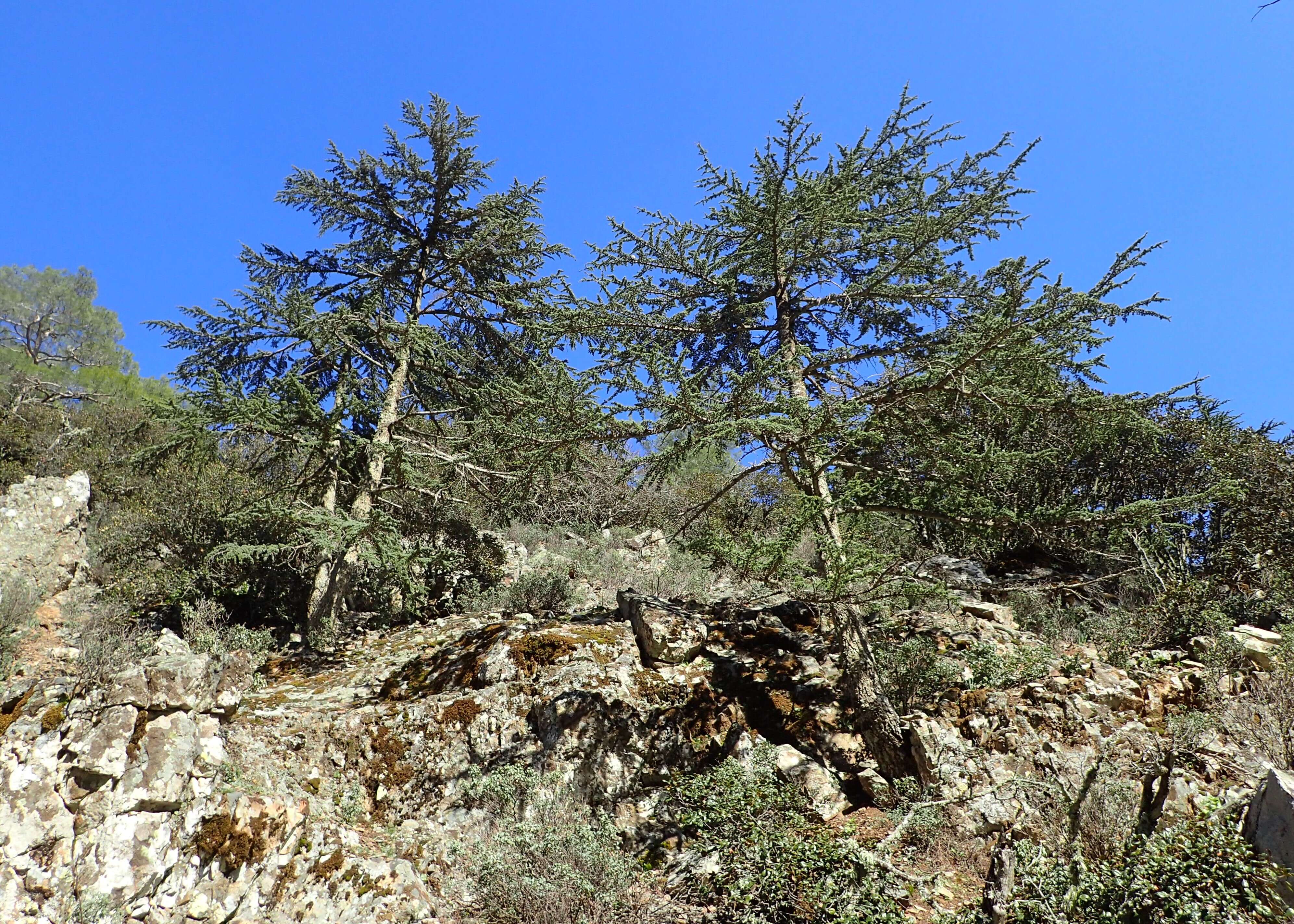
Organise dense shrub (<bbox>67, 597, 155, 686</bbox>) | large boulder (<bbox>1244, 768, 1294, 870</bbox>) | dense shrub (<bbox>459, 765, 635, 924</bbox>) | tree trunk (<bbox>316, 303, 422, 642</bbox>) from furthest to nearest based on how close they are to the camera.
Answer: tree trunk (<bbox>316, 303, 422, 642</bbox>), dense shrub (<bbox>67, 597, 155, 686</bbox>), dense shrub (<bbox>459, 765, 635, 924</bbox>), large boulder (<bbox>1244, 768, 1294, 870</bbox>)

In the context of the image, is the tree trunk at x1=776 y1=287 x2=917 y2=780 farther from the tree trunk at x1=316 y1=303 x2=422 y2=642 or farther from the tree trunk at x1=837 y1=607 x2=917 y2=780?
the tree trunk at x1=316 y1=303 x2=422 y2=642

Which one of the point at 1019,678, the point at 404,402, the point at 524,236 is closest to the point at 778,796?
the point at 1019,678

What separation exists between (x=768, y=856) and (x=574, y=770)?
2.21m

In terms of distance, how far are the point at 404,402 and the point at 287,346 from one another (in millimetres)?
2744

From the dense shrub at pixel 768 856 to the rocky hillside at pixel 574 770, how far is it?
0.12ft

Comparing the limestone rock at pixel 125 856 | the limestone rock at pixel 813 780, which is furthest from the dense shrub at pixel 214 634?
the limestone rock at pixel 813 780

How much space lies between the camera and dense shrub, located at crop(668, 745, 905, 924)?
4527mm

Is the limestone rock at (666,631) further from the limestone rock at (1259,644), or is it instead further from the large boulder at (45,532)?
the large boulder at (45,532)

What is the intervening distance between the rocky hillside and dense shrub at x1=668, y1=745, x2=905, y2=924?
0.12 feet

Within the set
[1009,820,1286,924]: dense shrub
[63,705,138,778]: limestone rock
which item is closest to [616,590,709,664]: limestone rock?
[1009,820,1286,924]: dense shrub

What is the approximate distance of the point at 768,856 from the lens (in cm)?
491

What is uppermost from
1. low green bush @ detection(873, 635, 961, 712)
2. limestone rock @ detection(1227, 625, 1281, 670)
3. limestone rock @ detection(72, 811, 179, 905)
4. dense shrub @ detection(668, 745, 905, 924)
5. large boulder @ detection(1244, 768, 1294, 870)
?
limestone rock @ detection(1227, 625, 1281, 670)

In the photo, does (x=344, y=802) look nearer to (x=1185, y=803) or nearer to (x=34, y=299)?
(x=1185, y=803)

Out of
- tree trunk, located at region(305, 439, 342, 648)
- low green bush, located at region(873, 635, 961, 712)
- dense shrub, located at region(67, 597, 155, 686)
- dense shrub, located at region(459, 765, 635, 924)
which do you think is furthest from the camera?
tree trunk, located at region(305, 439, 342, 648)
